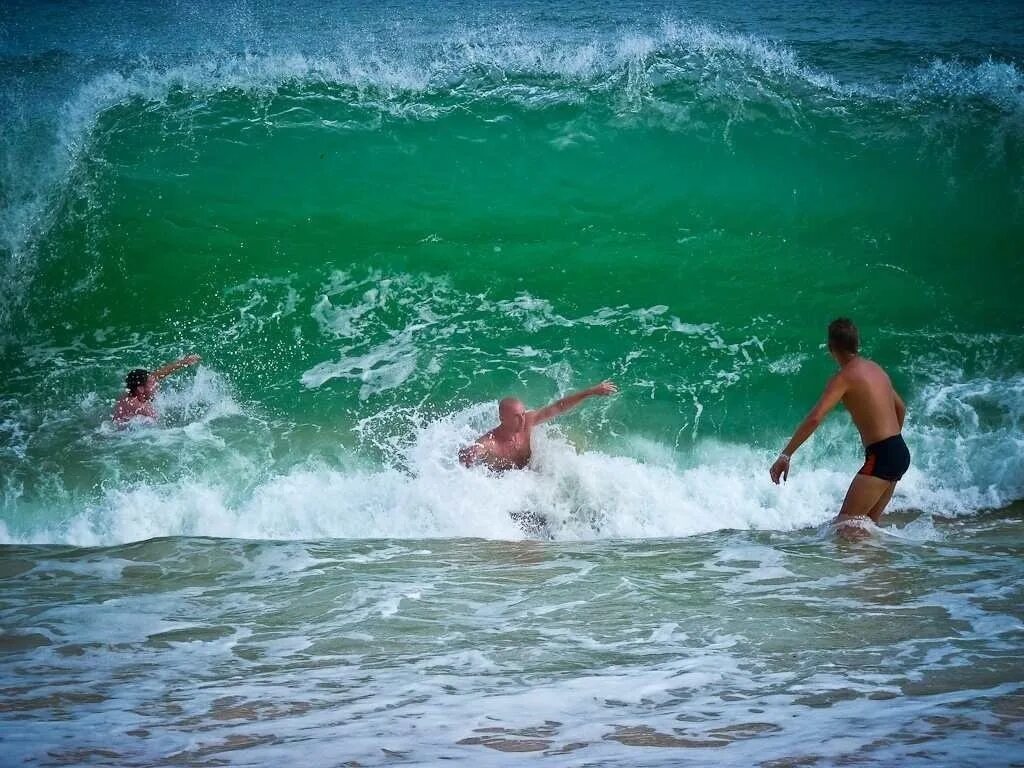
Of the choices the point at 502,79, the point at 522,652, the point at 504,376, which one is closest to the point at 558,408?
the point at 504,376

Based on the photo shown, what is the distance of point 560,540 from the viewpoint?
22.4 feet

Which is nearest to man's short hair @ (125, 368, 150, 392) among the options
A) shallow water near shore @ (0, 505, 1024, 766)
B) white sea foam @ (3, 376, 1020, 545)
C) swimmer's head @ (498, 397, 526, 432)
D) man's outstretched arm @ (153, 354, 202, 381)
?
man's outstretched arm @ (153, 354, 202, 381)

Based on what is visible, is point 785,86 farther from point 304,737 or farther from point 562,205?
point 304,737

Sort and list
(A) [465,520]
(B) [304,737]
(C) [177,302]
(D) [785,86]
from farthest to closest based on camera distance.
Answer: (D) [785,86]
(C) [177,302]
(A) [465,520]
(B) [304,737]

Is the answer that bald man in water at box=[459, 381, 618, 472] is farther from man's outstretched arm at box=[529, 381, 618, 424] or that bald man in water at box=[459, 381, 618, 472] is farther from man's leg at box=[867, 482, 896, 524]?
man's leg at box=[867, 482, 896, 524]

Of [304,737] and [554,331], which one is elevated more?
[554,331]

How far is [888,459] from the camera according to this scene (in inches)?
243

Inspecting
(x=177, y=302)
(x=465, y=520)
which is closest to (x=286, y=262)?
(x=177, y=302)

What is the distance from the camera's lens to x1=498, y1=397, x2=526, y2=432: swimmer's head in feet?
23.9

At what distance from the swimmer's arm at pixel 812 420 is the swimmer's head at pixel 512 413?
2.02 metres

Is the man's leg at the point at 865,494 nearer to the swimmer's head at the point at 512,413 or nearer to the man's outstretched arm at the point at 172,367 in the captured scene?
the swimmer's head at the point at 512,413

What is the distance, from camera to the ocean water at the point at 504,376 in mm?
3539

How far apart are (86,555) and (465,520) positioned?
2533mm

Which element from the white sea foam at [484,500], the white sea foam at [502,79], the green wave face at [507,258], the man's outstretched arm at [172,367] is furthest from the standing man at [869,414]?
the white sea foam at [502,79]
